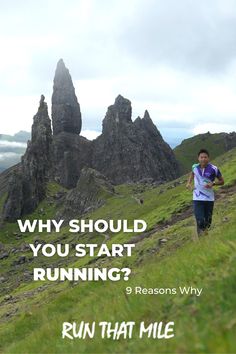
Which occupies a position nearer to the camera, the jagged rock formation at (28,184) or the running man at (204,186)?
the running man at (204,186)

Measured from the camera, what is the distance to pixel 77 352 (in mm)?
9820

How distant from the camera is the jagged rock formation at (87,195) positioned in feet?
453

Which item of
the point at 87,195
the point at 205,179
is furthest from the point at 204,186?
the point at 87,195

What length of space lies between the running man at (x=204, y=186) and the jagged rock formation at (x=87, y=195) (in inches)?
4431

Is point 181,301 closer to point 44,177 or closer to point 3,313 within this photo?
point 3,313

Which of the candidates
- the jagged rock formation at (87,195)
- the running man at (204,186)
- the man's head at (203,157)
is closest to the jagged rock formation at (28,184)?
the jagged rock formation at (87,195)

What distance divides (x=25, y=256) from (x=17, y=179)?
82.3m

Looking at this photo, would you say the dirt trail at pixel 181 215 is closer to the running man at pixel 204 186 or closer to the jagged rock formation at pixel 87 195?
the running man at pixel 204 186

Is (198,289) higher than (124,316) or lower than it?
higher

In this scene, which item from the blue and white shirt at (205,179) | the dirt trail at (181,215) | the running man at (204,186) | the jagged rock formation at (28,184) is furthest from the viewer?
the jagged rock formation at (28,184)

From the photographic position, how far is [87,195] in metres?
144

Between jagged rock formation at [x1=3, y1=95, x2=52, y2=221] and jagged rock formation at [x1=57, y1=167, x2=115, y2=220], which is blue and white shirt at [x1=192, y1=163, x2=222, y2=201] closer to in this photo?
jagged rock formation at [x1=57, y1=167, x2=115, y2=220]

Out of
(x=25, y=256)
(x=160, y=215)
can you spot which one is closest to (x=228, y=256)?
(x=160, y=215)

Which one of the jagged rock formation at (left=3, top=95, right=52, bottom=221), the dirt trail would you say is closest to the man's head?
the dirt trail
